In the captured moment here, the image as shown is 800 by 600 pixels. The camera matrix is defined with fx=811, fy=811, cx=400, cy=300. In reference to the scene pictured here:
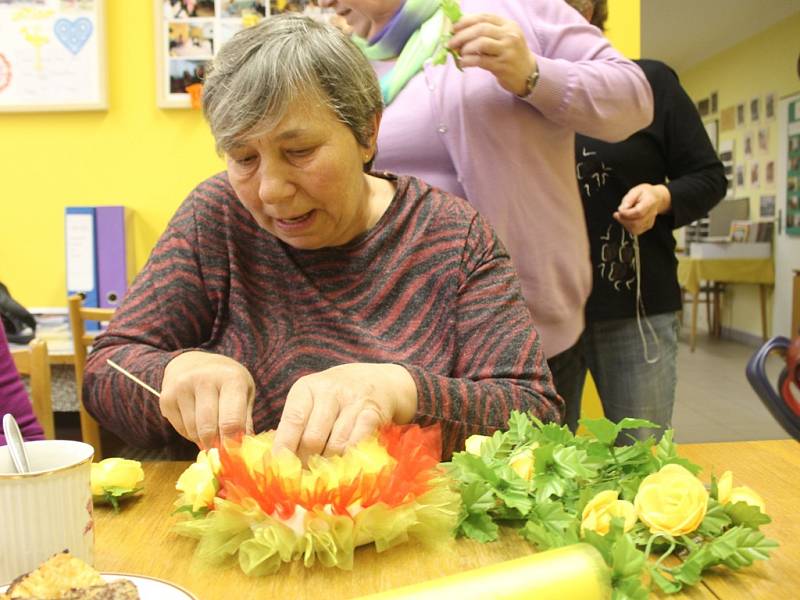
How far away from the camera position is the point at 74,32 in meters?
2.93

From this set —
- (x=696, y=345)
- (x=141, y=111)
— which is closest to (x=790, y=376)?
(x=141, y=111)

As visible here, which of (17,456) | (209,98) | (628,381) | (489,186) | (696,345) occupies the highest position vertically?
(209,98)

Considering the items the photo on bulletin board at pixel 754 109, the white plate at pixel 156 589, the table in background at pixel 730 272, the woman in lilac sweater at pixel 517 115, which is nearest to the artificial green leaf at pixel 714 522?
the white plate at pixel 156 589

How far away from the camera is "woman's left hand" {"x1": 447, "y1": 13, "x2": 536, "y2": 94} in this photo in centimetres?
138

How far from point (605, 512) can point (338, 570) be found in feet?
0.84

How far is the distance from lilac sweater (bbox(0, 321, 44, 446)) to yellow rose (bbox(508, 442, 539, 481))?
0.77m

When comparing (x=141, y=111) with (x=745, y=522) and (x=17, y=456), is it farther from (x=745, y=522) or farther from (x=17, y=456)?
(x=745, y=522)

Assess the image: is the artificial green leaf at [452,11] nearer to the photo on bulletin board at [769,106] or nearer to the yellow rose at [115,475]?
the yellow rose at [115,475]

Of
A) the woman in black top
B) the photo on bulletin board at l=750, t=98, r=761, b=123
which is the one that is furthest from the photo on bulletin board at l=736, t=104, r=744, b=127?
the woman in black top

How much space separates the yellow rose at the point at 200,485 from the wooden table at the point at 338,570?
0.04 meters

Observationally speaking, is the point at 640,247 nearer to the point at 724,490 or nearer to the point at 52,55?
the point at 724,490

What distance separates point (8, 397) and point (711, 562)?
1039mm

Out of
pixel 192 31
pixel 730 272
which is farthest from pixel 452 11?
pixel 730 272

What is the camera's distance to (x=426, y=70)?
1511 mm
